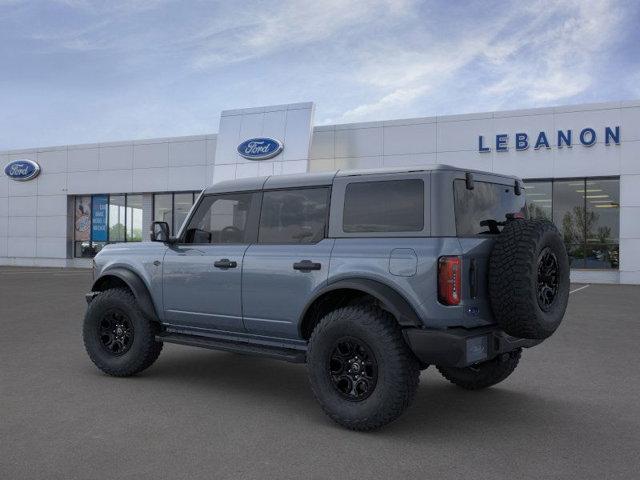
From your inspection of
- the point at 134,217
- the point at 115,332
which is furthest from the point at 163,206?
the point at 115,332

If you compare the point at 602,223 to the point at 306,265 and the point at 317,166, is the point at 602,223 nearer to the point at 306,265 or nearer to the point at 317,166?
the point at 317,166

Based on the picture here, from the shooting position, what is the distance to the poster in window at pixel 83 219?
3064cm

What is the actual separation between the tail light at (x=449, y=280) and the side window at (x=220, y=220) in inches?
78.6

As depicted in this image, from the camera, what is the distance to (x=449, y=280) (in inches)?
170

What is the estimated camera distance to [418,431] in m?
4.62

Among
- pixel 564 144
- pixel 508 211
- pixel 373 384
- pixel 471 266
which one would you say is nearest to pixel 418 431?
pixel 373 384

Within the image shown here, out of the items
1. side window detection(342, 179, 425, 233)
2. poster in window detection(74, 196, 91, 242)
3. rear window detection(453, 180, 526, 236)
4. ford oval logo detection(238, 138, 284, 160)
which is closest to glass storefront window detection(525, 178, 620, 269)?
ford oval logo detection(238, 138, 284, 160)

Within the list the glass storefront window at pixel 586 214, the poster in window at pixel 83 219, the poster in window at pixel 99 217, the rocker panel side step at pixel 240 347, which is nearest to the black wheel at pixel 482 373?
the rocker panel side step at pixel 240 347

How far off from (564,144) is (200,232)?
18.8 m

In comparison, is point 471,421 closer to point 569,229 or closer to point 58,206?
point 569,229

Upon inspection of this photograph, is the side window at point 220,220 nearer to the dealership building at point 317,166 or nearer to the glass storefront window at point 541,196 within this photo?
the dealership building at point 317,166

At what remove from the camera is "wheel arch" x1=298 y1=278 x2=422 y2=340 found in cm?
444

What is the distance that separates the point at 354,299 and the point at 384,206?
0.79 metres

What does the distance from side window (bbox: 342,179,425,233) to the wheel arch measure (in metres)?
0.46
